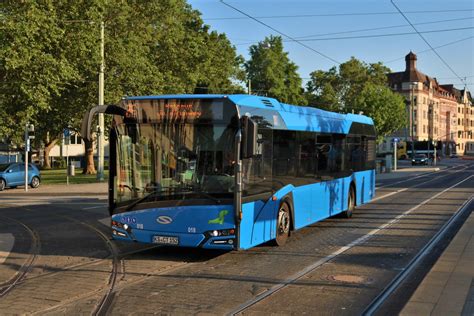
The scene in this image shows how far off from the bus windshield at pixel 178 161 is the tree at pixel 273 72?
5297 centimetres

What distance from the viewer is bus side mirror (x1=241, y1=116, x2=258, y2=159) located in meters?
7.99

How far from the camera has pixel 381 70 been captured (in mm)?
87938

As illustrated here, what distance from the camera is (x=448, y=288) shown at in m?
6.55

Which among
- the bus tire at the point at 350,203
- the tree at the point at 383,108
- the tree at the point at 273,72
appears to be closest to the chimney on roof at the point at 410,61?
the tree at the point at 383,108

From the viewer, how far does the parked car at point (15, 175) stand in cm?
2764

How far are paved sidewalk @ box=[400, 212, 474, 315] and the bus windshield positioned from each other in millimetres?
3209

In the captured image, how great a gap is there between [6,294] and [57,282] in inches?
29.6

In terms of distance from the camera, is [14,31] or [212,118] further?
[14,31]

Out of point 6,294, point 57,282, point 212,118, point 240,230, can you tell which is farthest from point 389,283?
point 6,294

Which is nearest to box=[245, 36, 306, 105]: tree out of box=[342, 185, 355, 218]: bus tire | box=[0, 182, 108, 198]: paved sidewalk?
box=[0, 182, 108, 198]: paved sidewalk

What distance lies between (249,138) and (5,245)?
5.63 metres

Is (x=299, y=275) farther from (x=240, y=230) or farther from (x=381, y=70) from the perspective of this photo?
(x=381, y=70)

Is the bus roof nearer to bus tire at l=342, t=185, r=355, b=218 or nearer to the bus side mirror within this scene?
the bus side mirror

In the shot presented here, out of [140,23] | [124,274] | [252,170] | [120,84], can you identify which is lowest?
[124,274]
